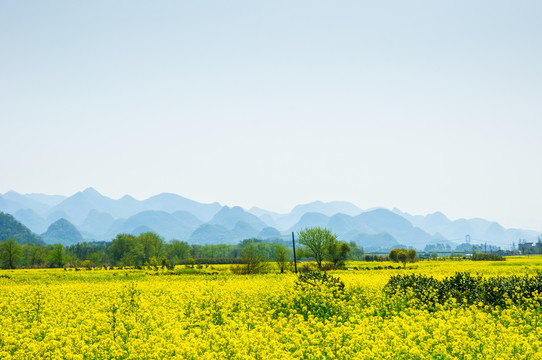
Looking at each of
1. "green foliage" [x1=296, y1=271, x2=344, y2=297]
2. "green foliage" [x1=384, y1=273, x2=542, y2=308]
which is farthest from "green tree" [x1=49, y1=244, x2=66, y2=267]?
"green foliage" [x1=384, y1=273, x2=542, y2=308]

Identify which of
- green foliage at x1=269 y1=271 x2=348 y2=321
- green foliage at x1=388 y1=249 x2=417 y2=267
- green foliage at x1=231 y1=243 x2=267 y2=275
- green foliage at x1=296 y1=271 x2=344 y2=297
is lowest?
green foliage at x1=388 y1=249 x2=417 y2=267

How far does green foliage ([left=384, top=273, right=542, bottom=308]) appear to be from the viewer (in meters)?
20.8

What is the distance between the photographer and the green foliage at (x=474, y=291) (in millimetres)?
20797

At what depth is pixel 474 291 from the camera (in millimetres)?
21891

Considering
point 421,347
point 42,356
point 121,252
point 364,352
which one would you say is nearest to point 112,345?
point 42,356

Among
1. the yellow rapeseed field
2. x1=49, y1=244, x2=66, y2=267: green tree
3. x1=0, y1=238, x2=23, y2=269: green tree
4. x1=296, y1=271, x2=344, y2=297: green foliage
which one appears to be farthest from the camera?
x1=49, y1=244, x2=66, y2=267: green tree

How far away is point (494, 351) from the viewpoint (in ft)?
39.0

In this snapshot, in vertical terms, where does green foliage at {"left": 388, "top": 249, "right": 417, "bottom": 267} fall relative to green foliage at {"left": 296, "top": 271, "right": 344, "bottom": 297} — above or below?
below

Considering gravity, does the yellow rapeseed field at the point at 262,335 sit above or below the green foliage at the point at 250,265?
above

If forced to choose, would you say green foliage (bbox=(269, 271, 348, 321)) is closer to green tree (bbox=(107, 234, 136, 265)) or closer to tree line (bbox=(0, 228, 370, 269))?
tree line (bbox=(0, 228, 370, 269))

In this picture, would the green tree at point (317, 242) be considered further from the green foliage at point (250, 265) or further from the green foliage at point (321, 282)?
the green foliage at point (321, 282)

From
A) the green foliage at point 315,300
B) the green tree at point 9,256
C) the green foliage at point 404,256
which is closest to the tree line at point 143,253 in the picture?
the green tree at point 9,256

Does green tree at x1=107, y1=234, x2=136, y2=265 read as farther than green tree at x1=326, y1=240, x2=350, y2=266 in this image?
Yes

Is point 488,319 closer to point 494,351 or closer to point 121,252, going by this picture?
point 494,351
